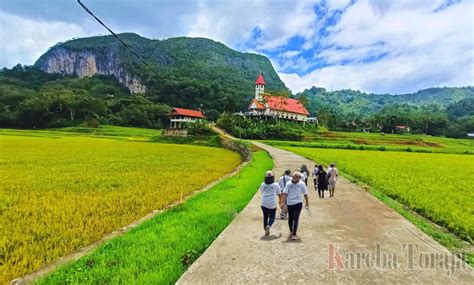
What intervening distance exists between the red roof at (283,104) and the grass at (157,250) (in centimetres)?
6866

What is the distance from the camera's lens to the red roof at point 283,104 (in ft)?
252

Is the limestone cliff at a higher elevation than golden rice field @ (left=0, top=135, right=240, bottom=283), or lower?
higher

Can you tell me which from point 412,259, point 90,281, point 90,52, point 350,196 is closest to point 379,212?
point 350,196

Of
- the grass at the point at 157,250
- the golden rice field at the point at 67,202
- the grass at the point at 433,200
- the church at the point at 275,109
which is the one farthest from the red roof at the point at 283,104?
the grass at the point at 157,250

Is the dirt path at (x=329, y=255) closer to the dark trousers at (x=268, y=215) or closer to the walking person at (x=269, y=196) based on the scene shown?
the dark trousers at (x=268, y=215)

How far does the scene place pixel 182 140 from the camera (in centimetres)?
5284

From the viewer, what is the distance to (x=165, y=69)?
145250 mm

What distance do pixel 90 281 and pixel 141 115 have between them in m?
81.6

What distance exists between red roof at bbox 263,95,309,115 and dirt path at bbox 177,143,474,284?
Answer: 6936 centimetres

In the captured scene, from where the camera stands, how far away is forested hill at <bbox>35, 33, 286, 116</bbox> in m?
104

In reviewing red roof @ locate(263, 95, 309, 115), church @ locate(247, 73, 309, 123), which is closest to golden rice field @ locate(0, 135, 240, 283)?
church @ locate(247, 73, 309, 123)

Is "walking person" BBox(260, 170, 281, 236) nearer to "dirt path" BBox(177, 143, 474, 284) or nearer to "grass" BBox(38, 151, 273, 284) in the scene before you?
"dirt path" BBox(177, 143, 474, 284)

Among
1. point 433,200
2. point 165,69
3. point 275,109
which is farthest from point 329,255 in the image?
point 165,69

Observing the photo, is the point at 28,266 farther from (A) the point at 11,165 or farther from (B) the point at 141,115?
(B) the point at 141,115
